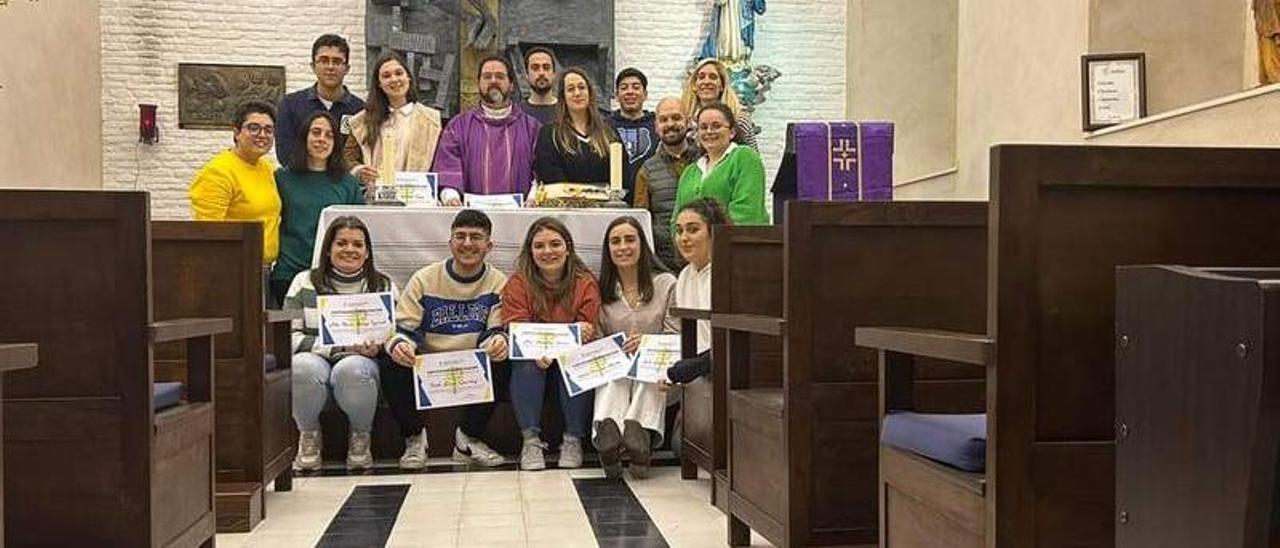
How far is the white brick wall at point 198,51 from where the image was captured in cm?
794

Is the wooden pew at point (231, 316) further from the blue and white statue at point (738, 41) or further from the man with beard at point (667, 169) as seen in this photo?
the blue and white statue at point (738, 41)

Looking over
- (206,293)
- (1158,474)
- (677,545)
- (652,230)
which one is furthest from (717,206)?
(1158,474)

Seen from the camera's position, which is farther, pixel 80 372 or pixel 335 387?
pixel 335 387

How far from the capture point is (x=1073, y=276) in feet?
5.32

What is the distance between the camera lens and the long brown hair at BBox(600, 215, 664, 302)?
14.3 ft

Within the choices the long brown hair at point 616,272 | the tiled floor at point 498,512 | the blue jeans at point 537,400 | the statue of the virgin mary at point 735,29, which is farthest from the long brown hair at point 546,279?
the statue of the virgin mary at point 735,29

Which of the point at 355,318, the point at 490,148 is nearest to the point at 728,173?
the point at 490,148

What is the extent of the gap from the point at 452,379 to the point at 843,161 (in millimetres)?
1797

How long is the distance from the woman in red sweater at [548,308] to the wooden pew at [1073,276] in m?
2.71

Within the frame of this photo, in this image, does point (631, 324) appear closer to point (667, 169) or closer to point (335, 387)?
point (667, 169)

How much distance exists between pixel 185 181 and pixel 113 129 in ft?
1.93

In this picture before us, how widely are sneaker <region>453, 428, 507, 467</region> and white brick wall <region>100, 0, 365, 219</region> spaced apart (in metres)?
4.22

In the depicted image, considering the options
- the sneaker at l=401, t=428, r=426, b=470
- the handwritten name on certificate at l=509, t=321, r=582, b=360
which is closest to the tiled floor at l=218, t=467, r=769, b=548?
the sneaker at l=401, t=428, r=426, b=470

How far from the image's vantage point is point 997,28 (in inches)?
222
